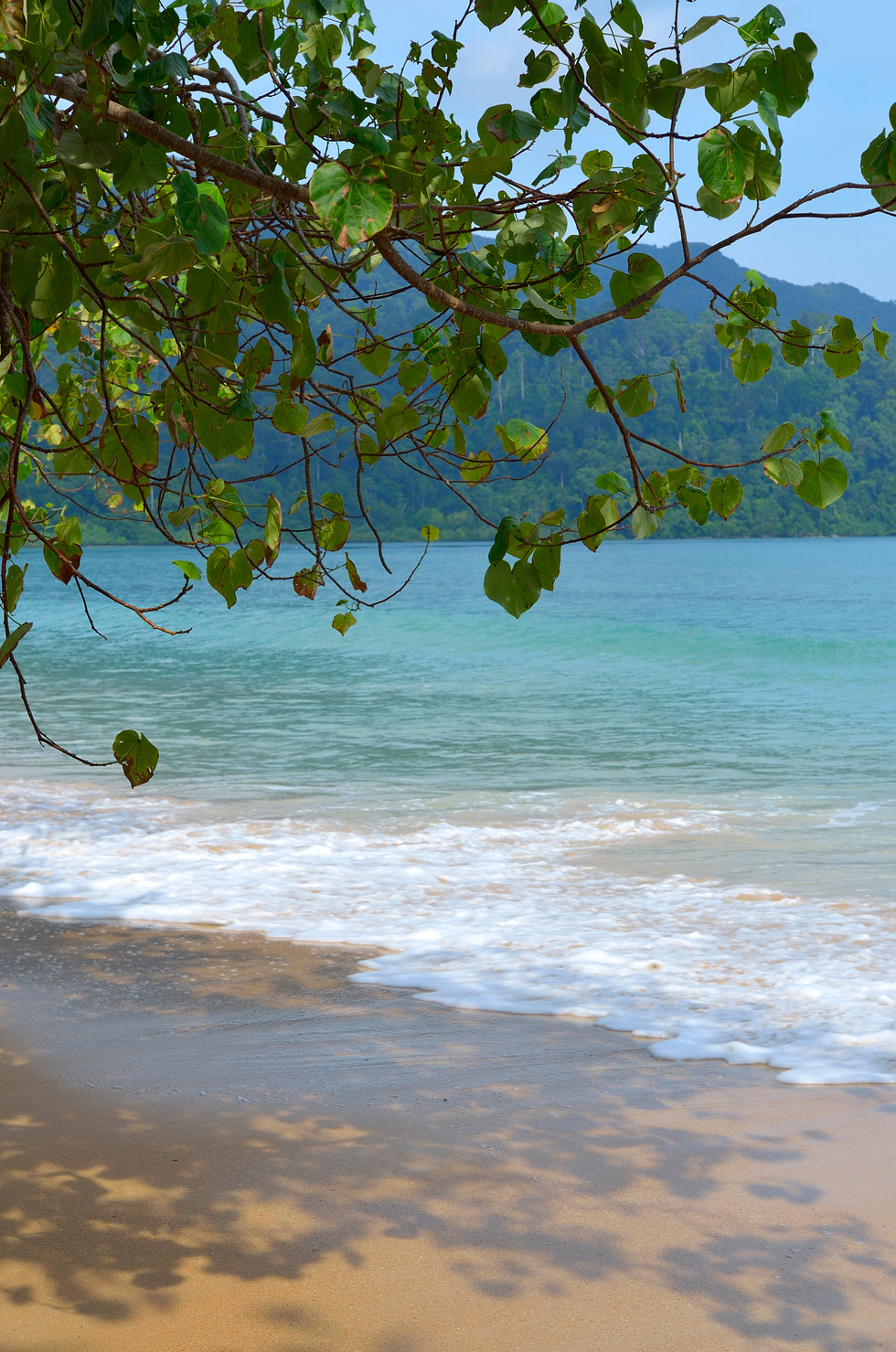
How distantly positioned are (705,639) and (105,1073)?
31.2 meters

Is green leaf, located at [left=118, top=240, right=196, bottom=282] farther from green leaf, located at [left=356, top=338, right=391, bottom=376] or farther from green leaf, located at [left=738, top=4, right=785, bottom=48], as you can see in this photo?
green leaf, located at [left=356, top=338, right=391, bottom=376]

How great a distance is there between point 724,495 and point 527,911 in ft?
15.4

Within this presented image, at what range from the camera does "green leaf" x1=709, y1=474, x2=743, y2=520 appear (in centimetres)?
246

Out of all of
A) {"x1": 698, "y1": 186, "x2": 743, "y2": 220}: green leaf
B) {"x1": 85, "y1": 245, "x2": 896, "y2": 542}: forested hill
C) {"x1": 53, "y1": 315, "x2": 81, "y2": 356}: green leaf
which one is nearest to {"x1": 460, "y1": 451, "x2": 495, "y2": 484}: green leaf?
{"x1": 698, "y1": 186, "x2": 743, "y2": 220}: green leaf

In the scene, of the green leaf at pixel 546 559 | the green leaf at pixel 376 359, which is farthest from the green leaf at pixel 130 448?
the green leaf at pixel 546 559

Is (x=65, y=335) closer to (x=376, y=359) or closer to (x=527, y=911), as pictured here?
(x=376, y=359)

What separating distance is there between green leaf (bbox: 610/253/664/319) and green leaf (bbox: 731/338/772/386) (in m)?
0.34

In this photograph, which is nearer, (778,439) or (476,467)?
(778,439)

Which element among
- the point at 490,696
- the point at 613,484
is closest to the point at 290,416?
the point at 613,484

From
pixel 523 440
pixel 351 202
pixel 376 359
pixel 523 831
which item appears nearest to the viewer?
pixel 351 202

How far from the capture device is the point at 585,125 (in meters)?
2.31

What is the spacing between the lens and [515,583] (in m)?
2.20

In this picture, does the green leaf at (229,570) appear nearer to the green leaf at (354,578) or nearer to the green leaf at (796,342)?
the green leaf at (354,578)

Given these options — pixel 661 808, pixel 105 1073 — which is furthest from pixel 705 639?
pixel 105 1073
